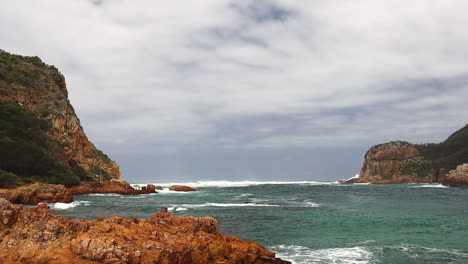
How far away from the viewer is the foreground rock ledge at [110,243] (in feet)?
A: 47.1

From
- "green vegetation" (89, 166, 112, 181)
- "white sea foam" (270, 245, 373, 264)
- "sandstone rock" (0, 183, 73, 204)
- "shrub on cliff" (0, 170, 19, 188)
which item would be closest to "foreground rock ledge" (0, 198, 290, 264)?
"white sea foam" (270, 245, 373, 264)

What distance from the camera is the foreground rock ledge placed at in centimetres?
1437

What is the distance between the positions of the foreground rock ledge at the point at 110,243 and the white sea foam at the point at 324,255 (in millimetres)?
3674

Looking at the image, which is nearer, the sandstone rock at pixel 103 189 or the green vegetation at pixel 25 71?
the sandstone rock at pixel 103 189

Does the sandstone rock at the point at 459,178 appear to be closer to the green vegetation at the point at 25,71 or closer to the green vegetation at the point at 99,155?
the green vegetation at the point at 99,155

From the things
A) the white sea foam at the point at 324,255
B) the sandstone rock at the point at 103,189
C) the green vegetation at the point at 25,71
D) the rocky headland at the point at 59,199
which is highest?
the green vegetation at the point at 25,71

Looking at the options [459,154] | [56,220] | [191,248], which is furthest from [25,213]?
[459,154]

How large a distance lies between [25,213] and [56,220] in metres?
1.85

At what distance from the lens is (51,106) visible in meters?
99.2

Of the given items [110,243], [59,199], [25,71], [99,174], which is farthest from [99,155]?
[110,243]

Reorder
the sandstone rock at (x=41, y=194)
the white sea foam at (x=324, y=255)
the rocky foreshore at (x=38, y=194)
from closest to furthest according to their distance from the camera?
1. the white sea foam at (x=324, y=255)
2. the rocky foreshore at (x=38, y=194)
3. the sandstone rock at (x=41, y=194)

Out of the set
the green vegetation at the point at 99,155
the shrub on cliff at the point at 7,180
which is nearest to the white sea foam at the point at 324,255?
the shrub on cliff at the point at 7,180

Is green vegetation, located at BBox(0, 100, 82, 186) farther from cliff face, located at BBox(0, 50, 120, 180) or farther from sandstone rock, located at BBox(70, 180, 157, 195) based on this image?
cliff face, located at BBox(0, 50, 120, 180)

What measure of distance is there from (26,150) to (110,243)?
231 ft
